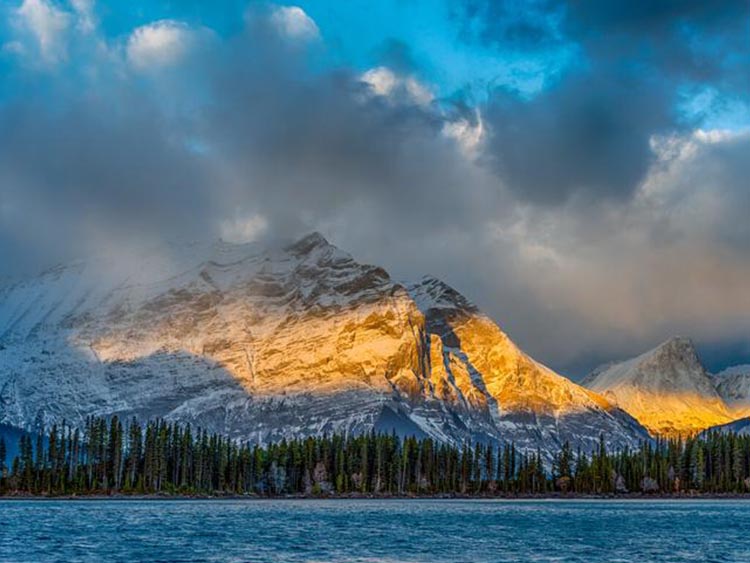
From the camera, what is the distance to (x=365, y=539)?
5482 inches

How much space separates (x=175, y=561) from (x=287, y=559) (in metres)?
10.9

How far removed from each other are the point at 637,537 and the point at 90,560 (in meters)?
73.2

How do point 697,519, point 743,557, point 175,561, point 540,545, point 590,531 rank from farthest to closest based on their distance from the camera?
point 697,519 < point 590,531 < point 540,545 < point 743,557 < point 175,561

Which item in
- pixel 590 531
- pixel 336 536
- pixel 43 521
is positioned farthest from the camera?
pixel 43 521

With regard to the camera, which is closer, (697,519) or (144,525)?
(144,525)

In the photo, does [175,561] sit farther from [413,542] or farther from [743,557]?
[743,557]

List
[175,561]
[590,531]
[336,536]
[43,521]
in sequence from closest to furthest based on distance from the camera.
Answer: [175,561]
[336,536]
[590,531]
[43,521]

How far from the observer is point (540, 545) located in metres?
133

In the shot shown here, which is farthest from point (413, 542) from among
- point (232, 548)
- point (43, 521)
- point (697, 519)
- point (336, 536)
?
point (697, 519)

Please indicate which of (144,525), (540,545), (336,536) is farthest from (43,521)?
(540,545)

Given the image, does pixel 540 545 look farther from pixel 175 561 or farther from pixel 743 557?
pixel 175 561

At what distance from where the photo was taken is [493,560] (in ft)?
370

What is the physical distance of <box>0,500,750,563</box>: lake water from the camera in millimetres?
116000

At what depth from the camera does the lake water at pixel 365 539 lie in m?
116
